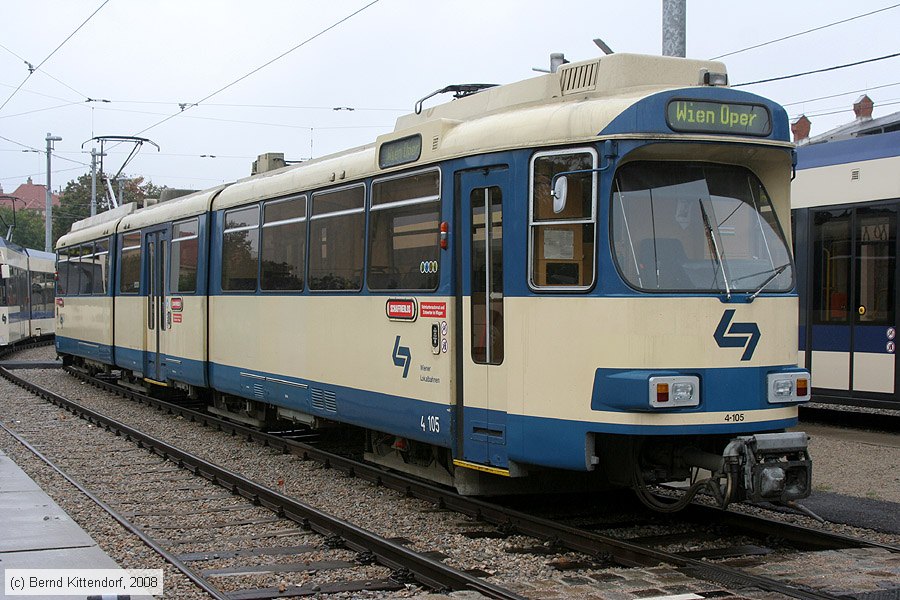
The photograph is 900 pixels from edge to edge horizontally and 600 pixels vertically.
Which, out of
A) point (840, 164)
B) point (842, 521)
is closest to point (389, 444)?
point (842, 521)

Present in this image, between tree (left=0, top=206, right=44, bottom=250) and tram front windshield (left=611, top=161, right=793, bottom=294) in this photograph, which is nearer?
tram front windshield (left=611, top=161, right=793, bottom=294)

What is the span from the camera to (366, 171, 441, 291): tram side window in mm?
8812

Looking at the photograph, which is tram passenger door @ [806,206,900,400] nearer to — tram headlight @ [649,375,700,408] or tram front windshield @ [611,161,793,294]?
tram front windshield @ [611,161,793,294]

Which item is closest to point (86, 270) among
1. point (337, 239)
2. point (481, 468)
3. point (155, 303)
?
point (155, 303)

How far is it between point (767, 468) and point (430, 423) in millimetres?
2895

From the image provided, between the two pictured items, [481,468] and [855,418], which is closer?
[481,468]

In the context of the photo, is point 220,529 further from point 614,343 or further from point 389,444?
point 614,343

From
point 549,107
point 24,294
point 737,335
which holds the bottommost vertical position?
point 737,335

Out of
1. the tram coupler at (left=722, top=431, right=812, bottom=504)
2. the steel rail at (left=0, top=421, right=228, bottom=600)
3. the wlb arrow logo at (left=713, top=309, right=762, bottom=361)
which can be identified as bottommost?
the steel rail at (left=0, top=421, right=228, bottom=600)

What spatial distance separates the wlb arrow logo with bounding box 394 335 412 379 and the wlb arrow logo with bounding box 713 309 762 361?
2890mm

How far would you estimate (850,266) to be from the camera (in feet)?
45.0

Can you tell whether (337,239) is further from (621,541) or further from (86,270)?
(86,270)

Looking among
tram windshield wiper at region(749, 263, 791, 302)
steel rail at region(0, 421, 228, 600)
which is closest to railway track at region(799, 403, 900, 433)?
tram windshield wiper at region(749, 263, 791, 302)

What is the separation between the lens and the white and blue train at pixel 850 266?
13.3 metres
